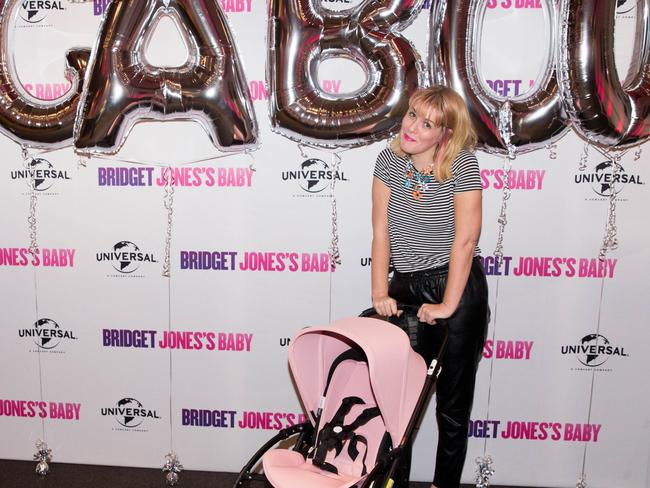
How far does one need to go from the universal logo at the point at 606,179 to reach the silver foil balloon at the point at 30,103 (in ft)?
8.19

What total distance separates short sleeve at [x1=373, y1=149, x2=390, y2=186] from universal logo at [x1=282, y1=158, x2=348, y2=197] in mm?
389

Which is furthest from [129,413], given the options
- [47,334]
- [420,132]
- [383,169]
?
[420,132]

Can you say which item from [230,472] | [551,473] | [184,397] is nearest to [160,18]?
[184,397]

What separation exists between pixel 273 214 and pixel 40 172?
125 centimetres

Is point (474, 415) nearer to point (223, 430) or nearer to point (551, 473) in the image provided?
point (551, 473)

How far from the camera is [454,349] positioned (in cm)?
252

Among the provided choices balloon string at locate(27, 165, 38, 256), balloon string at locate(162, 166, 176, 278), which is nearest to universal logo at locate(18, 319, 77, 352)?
balloon string at locate(27, 165, 38, 256)

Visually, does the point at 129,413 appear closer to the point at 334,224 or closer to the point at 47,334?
the point at 47,334

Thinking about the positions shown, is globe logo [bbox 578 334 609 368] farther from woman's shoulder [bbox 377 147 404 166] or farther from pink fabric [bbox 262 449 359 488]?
pink fabric [bbox 262 449 359 488]

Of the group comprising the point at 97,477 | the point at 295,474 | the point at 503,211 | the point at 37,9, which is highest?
the point at 37,9

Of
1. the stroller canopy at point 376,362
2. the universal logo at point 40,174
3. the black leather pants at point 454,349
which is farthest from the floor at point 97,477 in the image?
the universal logo at point 40,174

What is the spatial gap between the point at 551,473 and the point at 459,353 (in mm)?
1224

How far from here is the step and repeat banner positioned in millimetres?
2670

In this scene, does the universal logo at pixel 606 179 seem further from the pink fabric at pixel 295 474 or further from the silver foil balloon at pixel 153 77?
the pink fabric at pixel 295 474
